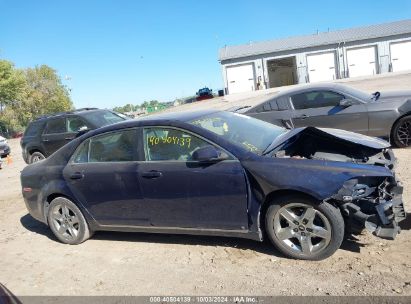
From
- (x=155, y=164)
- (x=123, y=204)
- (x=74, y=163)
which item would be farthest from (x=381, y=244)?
(x=74, y=163)

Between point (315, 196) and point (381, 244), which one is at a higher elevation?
point (315, 196)

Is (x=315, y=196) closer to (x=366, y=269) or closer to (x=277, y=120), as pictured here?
(x=366, y=269)

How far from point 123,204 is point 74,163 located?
99 cm

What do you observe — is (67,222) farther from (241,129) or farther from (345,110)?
(345,110)

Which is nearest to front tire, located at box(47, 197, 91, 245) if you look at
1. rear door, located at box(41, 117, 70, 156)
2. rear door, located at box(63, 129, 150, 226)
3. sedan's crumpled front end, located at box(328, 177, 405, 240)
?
rear door, located at box(63, 129, 150, 226)

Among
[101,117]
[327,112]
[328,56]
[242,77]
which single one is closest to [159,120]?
[327,112]

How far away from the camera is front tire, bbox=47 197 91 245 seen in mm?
5875

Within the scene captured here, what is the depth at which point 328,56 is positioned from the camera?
1722 inches

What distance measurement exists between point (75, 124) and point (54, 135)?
2.57 feet

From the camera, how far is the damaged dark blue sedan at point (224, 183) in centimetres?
422

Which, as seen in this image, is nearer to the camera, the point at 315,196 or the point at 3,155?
the point at 315,196

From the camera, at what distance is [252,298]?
3.91 m

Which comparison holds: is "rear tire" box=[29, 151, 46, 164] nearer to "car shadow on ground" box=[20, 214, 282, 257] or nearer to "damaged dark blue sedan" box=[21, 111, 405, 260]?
"car shadow on ground" box=[20, 214, 282, 257]

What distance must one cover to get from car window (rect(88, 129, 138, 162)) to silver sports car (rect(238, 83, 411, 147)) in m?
3.91
